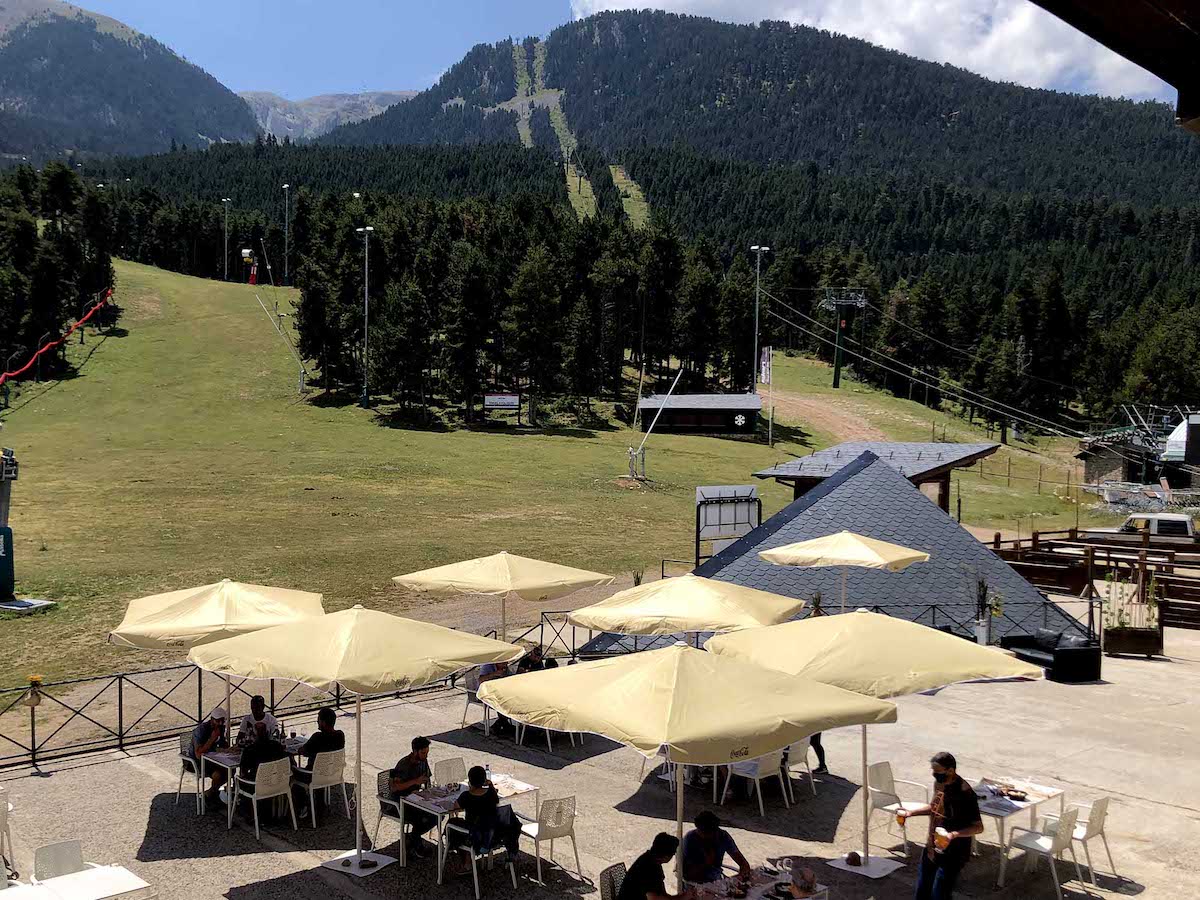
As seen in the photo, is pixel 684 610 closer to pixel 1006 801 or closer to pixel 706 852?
pixel 1006 801

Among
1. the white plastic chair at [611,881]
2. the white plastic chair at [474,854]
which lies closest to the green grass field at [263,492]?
the white plastic chair at [474,854]

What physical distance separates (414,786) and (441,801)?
0.42 metres

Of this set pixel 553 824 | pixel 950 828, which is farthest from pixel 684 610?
pixel 950 828

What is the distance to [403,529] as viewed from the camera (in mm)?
39812

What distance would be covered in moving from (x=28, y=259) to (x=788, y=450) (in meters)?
63.4

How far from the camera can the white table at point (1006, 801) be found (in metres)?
10.9

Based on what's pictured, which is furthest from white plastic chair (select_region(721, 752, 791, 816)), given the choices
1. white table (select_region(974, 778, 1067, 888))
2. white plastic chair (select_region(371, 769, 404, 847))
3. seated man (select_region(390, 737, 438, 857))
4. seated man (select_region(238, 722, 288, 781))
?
seated man (select_region(238, 722, 288, 781))

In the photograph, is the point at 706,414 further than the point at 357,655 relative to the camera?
Yes

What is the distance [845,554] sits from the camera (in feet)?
61.9

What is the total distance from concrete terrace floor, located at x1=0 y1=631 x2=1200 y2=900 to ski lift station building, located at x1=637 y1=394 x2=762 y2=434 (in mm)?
59707

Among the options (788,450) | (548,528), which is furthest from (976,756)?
(788,450)

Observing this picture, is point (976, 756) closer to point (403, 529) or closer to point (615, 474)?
point (403, 529)

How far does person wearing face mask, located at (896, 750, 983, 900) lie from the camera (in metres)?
9.41

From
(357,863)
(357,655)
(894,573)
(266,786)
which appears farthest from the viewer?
(894,573)
